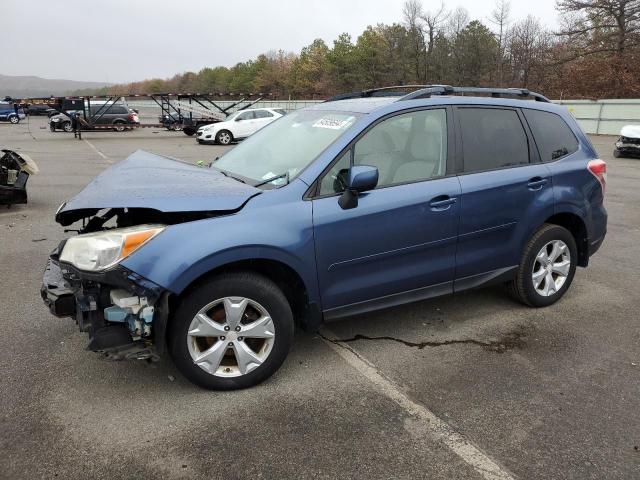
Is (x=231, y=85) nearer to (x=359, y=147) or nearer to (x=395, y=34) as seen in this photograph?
(x=395, y=34)

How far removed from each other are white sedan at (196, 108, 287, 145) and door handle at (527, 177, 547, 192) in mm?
18839

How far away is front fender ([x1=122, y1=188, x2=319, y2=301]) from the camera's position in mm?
2861

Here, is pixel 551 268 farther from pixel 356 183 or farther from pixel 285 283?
pixel 285 283

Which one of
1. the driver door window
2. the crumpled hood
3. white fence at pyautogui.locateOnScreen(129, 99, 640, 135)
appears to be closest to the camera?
the crumpled hood

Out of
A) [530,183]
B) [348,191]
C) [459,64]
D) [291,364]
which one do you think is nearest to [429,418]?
[291,364]

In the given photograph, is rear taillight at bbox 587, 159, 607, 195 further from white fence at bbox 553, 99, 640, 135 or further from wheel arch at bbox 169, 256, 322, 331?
white fence at bbox 553, 99, 640, 135

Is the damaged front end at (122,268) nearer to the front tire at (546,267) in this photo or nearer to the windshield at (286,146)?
the windshield at (286,146)

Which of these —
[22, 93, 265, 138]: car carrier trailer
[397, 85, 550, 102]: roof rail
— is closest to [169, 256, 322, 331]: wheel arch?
[397, 85, 550, 102]: roof rail

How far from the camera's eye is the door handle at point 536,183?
4.19 m

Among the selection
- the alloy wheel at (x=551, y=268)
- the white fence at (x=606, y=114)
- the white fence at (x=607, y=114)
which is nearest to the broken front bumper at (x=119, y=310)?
the alloy wheel at (x=551, y=268)

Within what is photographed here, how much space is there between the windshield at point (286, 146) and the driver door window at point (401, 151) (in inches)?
7.3

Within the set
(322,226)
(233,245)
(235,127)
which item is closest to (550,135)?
(322,226)

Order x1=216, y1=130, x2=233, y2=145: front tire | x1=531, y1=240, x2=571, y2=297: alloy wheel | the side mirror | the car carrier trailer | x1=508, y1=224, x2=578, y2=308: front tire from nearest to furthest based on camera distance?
1. the side mirror
2. x1=508, y1=224, x2=578, y2=308: front tire
3. x1=531, y1=240, x2=571, y2=297: alloy wheel
4. x1=216, y1=130, x2=233, y2=145: front tire
5. the car carrier trailer

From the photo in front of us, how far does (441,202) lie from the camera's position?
12.2ft
